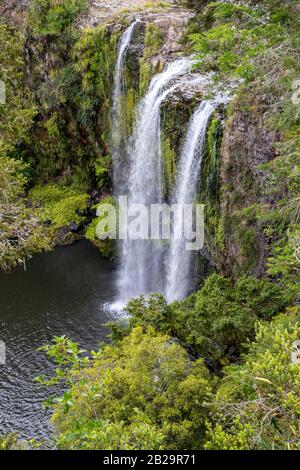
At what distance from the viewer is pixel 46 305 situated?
17.1 metres

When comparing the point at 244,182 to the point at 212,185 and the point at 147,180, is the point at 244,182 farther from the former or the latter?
the point at 147,180

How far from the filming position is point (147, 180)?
717 inches

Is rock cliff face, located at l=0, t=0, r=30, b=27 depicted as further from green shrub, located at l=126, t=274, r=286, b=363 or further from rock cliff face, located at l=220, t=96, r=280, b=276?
green shrub, located at l=126, t=274, r=286, b=363

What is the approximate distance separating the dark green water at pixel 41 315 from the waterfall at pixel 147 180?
0.85m

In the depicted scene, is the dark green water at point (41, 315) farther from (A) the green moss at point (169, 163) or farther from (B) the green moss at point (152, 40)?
(B) the green moss at point (152, 40)

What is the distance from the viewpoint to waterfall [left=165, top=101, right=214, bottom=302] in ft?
48.0

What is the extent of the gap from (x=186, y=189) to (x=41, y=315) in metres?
6.34

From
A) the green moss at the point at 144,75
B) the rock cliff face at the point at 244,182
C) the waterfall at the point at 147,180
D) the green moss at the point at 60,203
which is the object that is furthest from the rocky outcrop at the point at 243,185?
the green moss at the point at 60,203

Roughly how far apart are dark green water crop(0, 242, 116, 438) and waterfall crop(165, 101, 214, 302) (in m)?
2.46

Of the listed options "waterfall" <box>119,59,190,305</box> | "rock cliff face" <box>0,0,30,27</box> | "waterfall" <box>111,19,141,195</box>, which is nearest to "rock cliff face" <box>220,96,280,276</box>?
"waterfall" <box>119,59,190,305</box>

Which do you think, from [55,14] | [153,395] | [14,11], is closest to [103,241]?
[55,14]

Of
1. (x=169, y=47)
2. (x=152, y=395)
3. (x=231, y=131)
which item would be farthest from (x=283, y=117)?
(x=169, y=47)

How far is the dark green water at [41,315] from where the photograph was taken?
40.8 ft

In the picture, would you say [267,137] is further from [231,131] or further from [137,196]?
[137,196]
